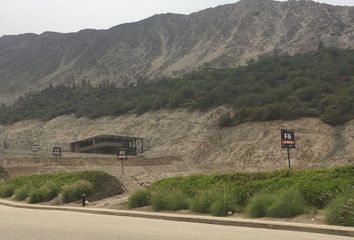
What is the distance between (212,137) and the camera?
7225cm

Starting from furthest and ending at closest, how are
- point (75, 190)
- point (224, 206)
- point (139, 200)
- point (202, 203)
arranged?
point (75, 190)
point (139, 200)
point (202, 203)
point (224, 206)

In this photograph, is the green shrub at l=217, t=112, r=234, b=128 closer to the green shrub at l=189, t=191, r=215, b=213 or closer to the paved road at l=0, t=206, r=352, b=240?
the green shrub at l=189, t=191, r=215, b=213

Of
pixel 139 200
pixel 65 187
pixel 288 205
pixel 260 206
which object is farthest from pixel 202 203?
pixel 65 187

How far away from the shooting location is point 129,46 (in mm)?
193625

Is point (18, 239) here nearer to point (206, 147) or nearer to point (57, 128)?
point (206, 147)

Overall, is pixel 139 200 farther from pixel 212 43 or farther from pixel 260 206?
pixel 212 43

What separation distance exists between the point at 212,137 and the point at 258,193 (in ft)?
174

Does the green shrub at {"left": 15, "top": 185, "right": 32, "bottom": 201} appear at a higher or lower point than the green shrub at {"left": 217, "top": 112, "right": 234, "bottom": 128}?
lower

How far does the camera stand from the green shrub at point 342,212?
14.6 metres

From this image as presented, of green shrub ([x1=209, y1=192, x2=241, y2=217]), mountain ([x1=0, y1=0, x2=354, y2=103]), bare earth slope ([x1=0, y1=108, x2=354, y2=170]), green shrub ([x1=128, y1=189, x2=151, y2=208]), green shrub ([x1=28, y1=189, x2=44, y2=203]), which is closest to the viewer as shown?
green shrub ([x1=209, y1=192, x2=241, y2=217])

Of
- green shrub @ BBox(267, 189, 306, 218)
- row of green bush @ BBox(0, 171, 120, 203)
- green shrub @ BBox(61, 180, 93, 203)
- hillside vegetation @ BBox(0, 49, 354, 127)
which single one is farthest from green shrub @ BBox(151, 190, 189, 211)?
hillside vegetation @ BBox(0, 49, 354, 127)

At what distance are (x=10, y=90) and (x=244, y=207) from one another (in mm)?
176880

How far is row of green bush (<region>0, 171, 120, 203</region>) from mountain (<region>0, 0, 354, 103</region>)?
109 m

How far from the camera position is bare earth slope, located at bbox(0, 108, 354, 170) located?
5762 centimetres
